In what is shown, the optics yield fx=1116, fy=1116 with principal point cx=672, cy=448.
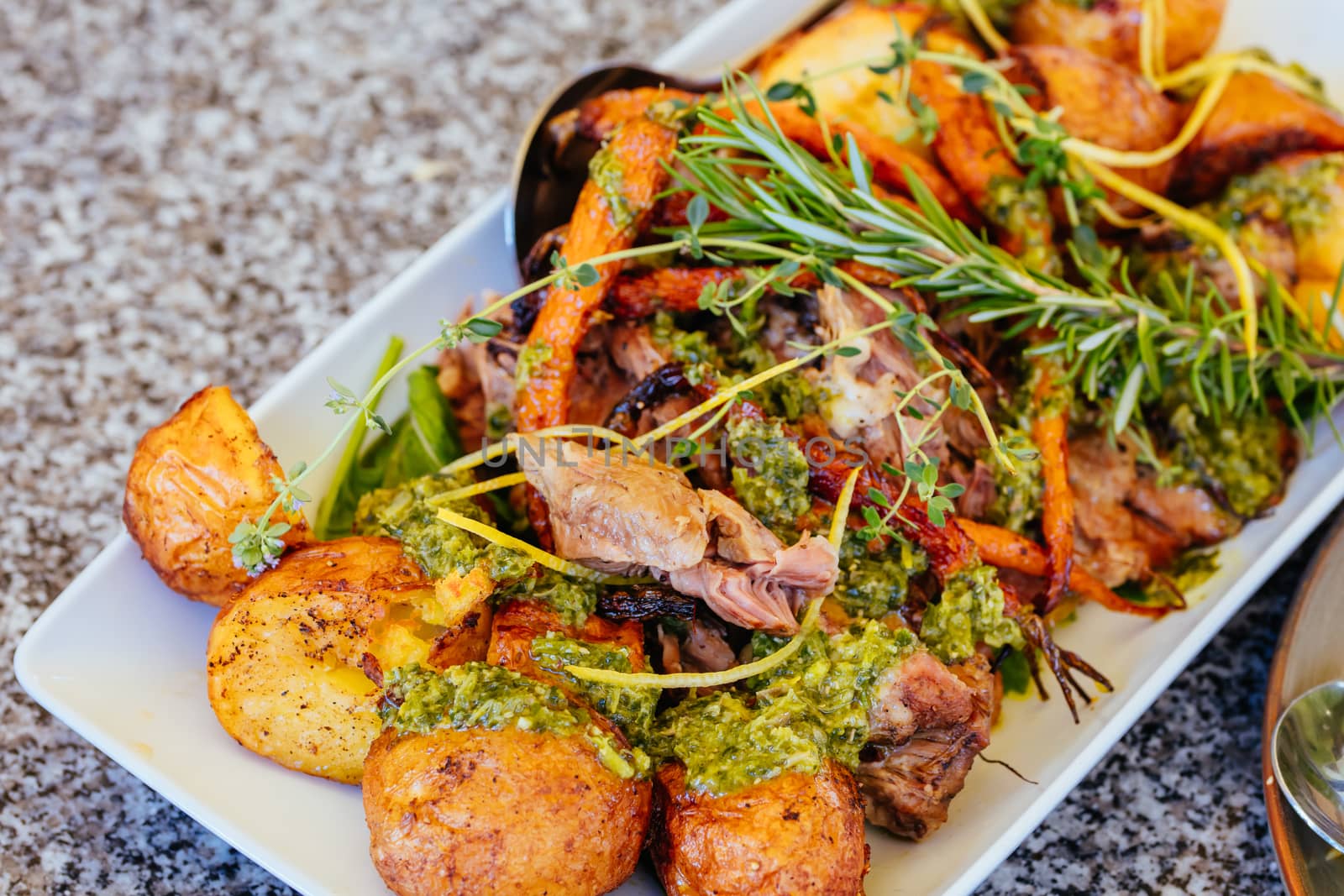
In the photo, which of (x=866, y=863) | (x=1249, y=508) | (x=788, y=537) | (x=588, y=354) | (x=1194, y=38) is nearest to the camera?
(x=866, y=863)

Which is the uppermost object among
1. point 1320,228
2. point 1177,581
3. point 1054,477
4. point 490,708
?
point 490,708

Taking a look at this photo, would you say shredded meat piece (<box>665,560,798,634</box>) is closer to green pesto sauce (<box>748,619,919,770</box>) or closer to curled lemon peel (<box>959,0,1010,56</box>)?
green pesto sauce (<box>748,619,919,770</box>)

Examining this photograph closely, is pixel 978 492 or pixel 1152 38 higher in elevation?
pixel 1152 38

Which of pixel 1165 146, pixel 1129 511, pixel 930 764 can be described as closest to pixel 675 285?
pixel 930 764

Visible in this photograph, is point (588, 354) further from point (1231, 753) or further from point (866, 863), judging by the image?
point (1231, 753)

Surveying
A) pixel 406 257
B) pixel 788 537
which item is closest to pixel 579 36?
pixel 406 257

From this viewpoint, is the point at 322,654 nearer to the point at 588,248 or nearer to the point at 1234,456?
the point at 588,248

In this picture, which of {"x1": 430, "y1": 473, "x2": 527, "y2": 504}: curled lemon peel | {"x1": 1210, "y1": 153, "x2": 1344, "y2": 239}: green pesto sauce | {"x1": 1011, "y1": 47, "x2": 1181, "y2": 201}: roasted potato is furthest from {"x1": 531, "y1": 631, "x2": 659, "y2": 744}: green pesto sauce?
{"x1": 1210, "y1": 153, "x2": 1344, "y2": 239}: green pesto sauce
